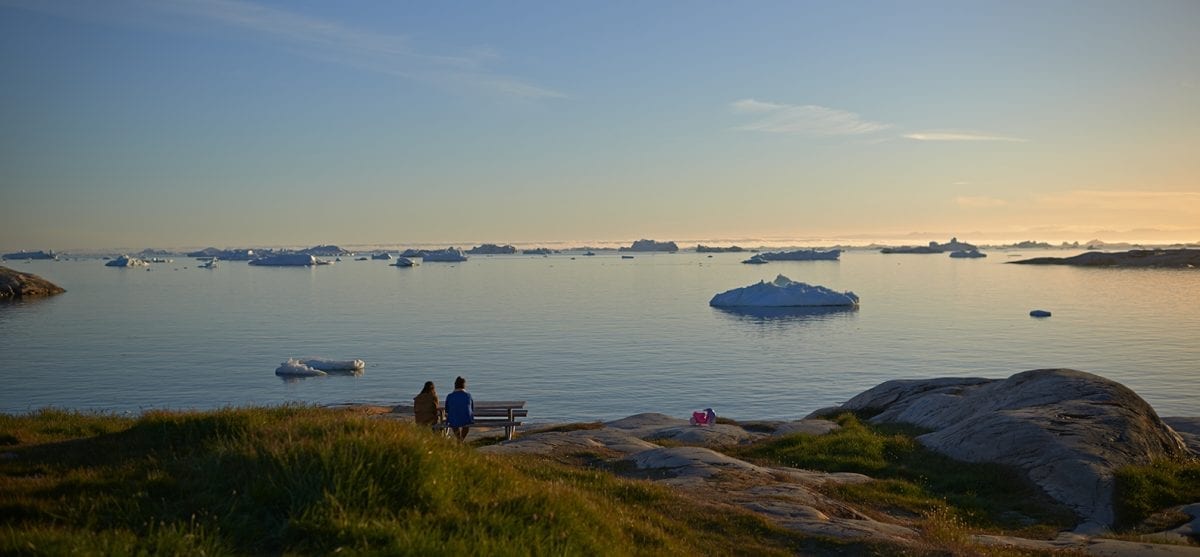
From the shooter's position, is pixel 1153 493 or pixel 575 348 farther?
pixel 575 348

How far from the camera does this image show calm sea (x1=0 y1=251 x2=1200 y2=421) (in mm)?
39219

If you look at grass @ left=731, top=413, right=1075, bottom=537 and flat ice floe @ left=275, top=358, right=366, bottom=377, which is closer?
grass @ left=731, top=413, right=1075, bottom=537

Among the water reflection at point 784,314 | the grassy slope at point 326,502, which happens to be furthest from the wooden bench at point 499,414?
the water reflection at point 784,314

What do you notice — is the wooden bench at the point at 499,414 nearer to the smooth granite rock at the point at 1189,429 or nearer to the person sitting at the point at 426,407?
the person sitting at the point at 426,407

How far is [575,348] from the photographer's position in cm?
5666

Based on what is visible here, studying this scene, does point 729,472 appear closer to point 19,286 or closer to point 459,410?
point 459,410

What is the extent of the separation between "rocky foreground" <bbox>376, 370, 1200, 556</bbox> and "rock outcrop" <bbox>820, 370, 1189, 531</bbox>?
0.02 metres

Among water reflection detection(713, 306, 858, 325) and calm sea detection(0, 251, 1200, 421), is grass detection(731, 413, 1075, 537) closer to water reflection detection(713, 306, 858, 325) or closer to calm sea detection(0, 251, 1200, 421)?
calm sea detection(0, 251, 1200, 421)

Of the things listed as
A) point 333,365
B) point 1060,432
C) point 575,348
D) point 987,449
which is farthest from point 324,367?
point 1060,432

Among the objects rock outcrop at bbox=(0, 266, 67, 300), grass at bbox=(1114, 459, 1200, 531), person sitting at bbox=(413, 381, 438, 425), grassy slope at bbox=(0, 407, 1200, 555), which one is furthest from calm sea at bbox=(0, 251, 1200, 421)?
grassy slope at bbox=(0, 407, 1200, 555)

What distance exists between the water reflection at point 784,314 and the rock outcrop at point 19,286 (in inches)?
3566

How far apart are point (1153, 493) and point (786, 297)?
73.6 m

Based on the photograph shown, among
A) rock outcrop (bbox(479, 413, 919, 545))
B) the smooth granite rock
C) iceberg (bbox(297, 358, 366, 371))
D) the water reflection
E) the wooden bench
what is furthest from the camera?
the water reflection

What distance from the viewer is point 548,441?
62.7 ft
